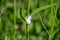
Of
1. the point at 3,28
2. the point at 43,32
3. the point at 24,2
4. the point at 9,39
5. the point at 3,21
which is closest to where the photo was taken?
the point at 9,39

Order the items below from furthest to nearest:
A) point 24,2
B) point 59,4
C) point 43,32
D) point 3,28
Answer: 1. point 24,2
2. point 43,32
3. point 3,28
4. point 59,4

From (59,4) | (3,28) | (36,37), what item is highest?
(59,4)

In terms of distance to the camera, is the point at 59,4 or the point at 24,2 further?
the point at 24,2

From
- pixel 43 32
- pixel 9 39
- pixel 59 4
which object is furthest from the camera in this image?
pixel 43 32

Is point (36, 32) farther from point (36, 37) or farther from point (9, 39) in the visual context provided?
point (9, 39)

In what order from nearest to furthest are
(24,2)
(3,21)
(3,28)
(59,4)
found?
(59,4) → (3,28) → (3,21) → (24,2)

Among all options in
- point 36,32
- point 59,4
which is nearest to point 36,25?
point 36,32

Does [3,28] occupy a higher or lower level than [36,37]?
higher

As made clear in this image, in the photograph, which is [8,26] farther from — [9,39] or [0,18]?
[9,39]

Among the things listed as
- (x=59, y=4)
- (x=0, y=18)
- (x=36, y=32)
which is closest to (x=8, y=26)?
(x=0, y=18)
